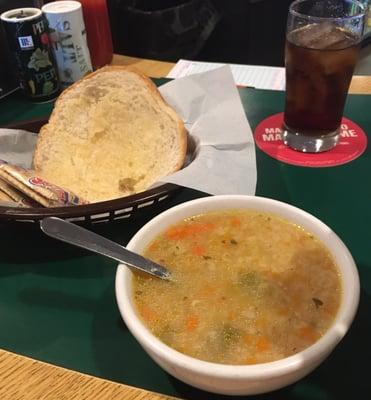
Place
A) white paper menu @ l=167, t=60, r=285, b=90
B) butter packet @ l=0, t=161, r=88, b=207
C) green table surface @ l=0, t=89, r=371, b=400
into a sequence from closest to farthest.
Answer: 1. green table surface @ l=0, t=89, r=371, b=400
2. butter packet @ l=0, t=161, r=88, b=207
3. white paper menu @ l=167, t=60, r=285, b=90

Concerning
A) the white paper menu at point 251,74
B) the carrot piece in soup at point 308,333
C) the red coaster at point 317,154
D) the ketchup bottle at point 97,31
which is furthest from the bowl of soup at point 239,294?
the ketchup bottle at point 97,31

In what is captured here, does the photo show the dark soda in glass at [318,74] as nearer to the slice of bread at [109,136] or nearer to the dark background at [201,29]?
the slice of bread at [109,136]

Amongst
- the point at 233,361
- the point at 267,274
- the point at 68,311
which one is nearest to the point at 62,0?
the point at 68,311

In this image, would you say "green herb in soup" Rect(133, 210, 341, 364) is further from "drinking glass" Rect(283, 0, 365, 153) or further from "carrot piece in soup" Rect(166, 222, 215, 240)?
"drinking glass" Rect(283, 0, 365, 153)

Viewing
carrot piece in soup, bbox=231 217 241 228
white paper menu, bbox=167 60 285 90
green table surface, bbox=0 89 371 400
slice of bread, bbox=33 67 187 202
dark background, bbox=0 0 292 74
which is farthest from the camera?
dark background, bbox=0 0 292 74

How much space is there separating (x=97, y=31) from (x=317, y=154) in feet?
2.94

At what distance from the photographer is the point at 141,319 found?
2.10 ft

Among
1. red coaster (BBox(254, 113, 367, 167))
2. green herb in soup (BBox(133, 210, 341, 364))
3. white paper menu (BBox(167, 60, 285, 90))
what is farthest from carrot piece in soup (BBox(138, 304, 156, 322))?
white paper menu (BBox(167, 60, 285, 90))

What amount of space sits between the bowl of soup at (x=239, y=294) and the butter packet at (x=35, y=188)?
0.23 meters

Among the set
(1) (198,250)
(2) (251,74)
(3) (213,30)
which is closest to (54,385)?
(1) (198,250)

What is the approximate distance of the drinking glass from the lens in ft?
3.55

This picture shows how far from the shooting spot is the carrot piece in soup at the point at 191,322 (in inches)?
25.4

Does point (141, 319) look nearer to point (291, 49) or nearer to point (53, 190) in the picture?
point (53, 190)

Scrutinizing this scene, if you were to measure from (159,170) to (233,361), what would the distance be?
532 mm
